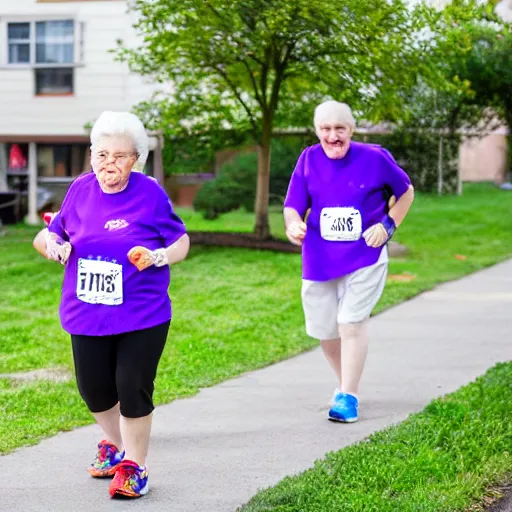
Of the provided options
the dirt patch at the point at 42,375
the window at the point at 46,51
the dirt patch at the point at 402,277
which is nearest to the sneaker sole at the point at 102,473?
the dirt patch at the point at 42,375

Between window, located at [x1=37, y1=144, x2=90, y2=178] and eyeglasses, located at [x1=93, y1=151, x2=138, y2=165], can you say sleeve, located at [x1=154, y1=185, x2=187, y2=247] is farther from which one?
window, located at [x1=37, y1=144, x2=90, y2=178]

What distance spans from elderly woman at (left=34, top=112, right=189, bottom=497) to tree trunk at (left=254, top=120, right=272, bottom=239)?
11709mm

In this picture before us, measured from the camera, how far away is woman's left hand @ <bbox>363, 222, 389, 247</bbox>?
245 inches

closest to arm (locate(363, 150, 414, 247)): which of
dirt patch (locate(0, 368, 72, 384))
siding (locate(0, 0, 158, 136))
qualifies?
dirt patch (locate(0, 368, 72, 384))

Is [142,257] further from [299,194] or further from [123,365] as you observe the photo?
[299,194]

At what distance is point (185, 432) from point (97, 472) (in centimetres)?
104

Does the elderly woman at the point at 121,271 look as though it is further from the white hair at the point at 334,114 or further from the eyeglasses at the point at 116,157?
the white hair at the point at 334,114

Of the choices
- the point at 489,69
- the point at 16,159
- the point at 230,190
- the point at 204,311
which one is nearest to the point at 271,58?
the point at 204,311

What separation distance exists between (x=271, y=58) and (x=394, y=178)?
9.81m

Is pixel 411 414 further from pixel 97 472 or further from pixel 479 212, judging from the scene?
pixel 479 212

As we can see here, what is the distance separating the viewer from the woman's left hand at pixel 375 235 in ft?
20.5

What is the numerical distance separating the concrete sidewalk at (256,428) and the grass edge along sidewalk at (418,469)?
0.20 meters

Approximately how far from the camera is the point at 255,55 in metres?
15.7

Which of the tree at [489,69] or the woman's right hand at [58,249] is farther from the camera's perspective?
the tree at [489,69]
